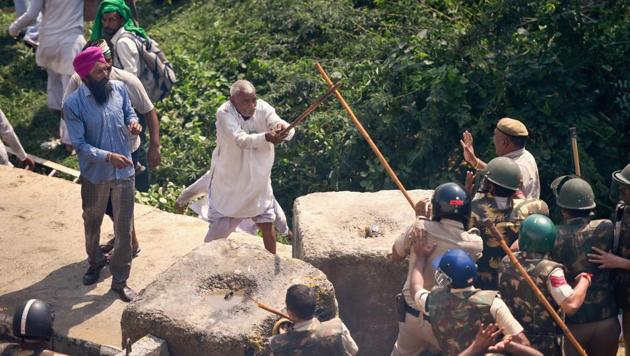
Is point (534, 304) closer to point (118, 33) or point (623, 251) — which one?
point (623, 251)

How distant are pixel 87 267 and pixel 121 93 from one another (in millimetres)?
1601

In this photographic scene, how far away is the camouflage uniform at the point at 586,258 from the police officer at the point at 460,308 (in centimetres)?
83

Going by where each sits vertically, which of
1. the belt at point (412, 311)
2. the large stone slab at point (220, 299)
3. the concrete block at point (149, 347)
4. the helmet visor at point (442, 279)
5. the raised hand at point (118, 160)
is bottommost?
the concrete block at point (149, 347)

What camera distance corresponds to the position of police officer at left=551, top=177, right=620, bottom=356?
6.13 metres

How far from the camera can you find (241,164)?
7.46 meters

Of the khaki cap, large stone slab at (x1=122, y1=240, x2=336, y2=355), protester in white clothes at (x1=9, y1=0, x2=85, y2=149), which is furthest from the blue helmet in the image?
protester in white clothes at (x1=9, y1=0, x2=85, y2=149)

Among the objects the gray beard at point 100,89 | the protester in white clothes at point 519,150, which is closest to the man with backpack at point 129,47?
the gray beard at point 100,89

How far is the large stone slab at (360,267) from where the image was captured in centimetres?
697

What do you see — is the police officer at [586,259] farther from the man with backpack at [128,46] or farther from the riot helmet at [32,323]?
the man with backpack at [128,46]

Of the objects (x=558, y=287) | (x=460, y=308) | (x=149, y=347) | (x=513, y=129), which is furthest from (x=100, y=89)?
(x=558, y=287)

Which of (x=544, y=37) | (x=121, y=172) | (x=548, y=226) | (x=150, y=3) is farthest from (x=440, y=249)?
(x=150, y=3)

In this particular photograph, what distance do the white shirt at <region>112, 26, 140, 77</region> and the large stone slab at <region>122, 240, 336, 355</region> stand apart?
2427 millimetres

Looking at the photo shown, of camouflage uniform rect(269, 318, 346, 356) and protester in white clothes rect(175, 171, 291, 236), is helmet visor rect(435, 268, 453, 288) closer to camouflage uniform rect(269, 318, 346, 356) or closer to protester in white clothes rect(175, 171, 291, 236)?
camouflage uniform rect(269, 318, 346, 356)

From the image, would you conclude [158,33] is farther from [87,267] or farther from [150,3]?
[87,267]
